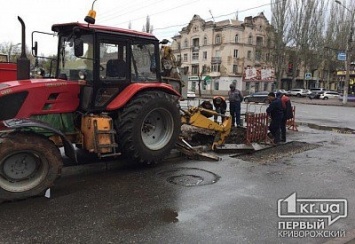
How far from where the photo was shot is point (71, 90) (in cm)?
644

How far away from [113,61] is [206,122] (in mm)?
3109

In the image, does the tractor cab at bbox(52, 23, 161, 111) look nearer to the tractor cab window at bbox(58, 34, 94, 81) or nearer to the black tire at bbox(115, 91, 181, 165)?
the tractor cab window at bbox(58, 34, 94, 81)

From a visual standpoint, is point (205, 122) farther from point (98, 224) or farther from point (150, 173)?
point (98, 224)

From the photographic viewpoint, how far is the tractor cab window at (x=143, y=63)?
7.03 m

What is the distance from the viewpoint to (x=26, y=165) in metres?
5.46

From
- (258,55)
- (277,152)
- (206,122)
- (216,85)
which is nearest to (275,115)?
(277,152)

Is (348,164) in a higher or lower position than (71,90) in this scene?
lower

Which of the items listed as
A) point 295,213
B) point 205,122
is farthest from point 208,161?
point 295,213

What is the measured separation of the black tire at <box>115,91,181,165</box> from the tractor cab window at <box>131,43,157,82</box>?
0.38 meters

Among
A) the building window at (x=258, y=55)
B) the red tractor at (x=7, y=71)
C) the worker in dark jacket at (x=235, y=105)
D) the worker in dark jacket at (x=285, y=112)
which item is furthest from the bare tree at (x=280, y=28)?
the red tractor at (x=7, y=71)

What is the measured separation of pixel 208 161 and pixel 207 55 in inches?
2404

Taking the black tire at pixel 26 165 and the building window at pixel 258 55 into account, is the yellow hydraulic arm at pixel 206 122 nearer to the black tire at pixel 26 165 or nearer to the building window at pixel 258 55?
the black tire at pixel 26 165

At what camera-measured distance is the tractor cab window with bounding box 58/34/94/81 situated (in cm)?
645

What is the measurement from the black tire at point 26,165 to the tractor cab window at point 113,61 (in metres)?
1.78
